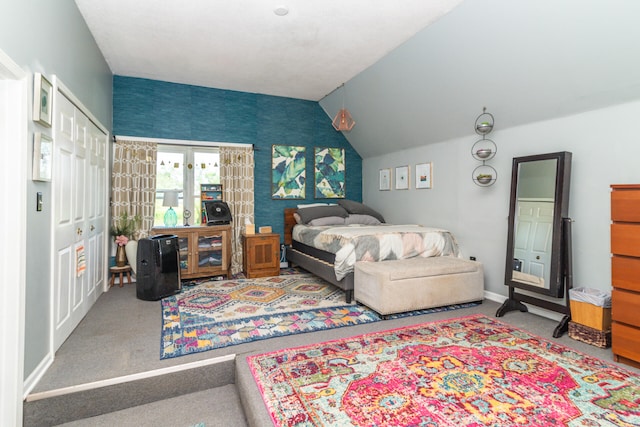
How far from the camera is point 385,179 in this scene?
5805mm

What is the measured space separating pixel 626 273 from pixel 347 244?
2305mm

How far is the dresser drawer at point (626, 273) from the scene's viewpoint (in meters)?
2.30

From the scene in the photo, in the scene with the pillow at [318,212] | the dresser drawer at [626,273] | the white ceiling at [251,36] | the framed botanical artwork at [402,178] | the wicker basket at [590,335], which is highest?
the white ceiling at [251,36]

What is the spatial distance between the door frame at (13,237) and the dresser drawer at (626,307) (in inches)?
153

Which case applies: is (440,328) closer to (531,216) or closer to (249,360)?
(531,216)

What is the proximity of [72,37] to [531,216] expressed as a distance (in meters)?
4.53

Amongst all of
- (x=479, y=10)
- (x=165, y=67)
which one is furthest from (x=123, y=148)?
(x=479, y=10)

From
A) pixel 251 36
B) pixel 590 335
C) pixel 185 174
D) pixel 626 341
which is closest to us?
pixel 626 341

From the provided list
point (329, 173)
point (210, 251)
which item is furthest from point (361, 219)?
point (210, 251)

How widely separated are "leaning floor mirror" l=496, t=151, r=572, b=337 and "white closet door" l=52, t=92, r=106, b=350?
12.8 ft

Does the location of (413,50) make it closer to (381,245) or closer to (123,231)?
(381,245)

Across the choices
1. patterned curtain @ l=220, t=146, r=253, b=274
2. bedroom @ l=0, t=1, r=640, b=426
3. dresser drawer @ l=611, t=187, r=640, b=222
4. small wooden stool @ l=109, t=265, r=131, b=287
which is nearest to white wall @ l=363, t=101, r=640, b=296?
bedroom @ l=0, t=1, r=640, b=426

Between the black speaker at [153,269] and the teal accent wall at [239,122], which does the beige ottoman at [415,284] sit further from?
the teal accent wall at [239,122]

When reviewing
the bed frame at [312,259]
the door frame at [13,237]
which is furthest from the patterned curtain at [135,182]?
the door frame at [13,237]
